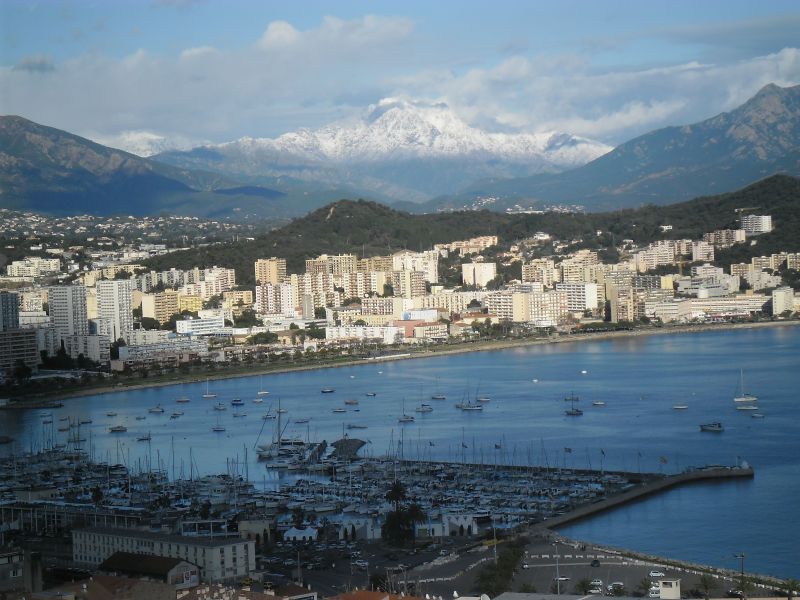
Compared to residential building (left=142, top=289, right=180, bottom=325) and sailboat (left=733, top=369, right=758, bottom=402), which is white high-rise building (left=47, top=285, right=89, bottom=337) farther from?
sailboat (left=733, top=369, right=758, bottom=402)

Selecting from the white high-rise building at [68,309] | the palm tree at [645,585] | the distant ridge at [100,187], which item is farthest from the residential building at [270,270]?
the palm tree at [645,585]

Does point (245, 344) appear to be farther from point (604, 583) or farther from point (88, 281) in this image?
point (604, 583)

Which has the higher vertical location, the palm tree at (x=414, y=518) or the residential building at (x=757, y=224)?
the residential building at (x=757, y=224)

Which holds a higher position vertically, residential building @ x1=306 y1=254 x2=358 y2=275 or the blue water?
residential building @ x1=306 y1=254 x2=358 y2=275

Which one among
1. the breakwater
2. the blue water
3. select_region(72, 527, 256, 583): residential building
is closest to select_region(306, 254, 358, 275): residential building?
the blue water

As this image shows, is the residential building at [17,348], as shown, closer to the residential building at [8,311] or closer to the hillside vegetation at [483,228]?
the residential building at [8,311]

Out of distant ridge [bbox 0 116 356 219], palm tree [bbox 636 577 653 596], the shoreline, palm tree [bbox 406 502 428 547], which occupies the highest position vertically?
distant ridge [bbox 0 116 356 219]

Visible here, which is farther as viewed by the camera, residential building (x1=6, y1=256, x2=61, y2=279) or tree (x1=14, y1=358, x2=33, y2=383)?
residential building (x1=6, y1=256, x2=61, y2=279)
